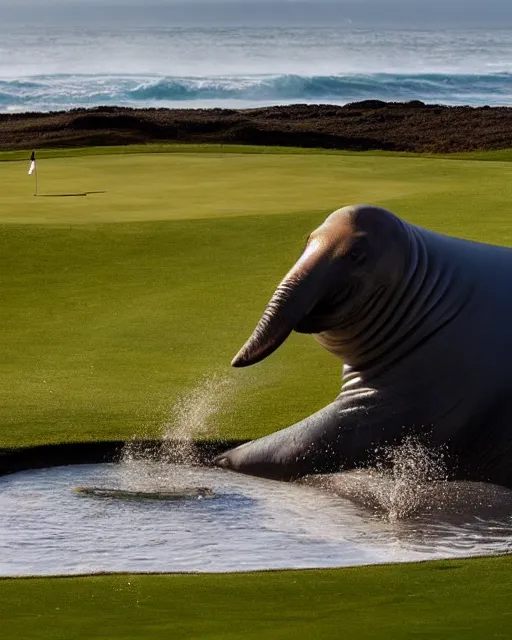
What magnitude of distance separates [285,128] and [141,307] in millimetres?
25678

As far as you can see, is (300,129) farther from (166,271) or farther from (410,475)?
(410,475)

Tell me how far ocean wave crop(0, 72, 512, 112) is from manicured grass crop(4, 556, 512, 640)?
6510cm

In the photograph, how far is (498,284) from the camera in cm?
975

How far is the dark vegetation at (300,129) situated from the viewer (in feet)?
121

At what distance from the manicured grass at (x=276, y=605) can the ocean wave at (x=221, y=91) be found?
6510 cm

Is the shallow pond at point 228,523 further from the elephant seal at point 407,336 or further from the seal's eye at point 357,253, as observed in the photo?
the seal's eye at point 357,253

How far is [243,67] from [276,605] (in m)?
117

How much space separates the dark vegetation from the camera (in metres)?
37.0

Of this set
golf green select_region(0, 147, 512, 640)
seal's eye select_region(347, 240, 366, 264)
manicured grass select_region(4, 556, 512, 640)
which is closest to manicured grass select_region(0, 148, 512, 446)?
golf green select_region(0, 147, 512, 640)

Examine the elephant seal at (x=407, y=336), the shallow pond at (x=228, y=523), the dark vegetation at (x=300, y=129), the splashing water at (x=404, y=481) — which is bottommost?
the shallow pond at (x=228, y=523)

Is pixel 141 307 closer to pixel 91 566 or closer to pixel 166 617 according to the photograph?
pixel 91 566

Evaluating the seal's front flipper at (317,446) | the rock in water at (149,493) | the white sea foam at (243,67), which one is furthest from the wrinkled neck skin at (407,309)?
the white sea foam at (243,67)

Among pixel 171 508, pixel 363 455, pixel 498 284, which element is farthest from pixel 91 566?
pixel 498 284

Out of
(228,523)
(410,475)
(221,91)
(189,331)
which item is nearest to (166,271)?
(189,331)
